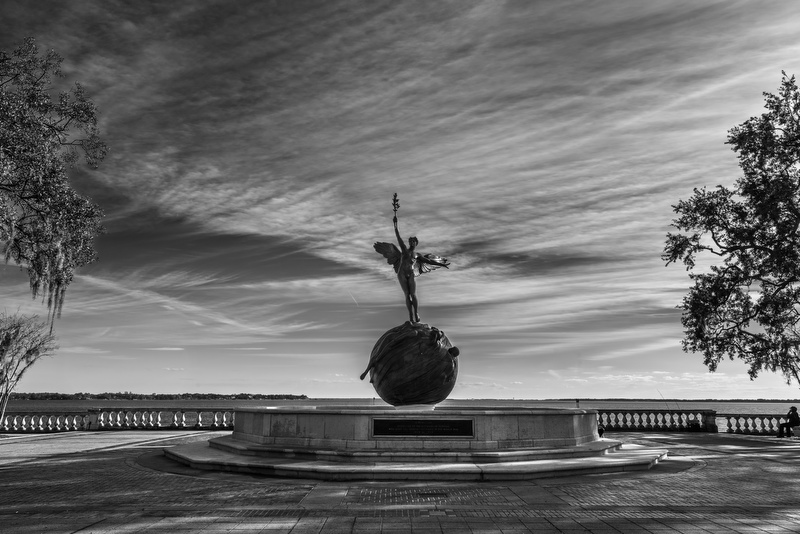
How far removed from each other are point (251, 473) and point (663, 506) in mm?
9006

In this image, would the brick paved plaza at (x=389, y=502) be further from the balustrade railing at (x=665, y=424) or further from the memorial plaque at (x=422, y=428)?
the balustrade railing at (x=665, y=424)

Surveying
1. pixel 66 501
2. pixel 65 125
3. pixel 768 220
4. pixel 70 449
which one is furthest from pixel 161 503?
pixel 768 220

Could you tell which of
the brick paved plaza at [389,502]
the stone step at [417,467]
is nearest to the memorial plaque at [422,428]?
the stone step at [417,467]

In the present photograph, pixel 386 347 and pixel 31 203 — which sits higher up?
pixel 31 203

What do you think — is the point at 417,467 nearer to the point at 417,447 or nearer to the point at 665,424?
the point at 417,447

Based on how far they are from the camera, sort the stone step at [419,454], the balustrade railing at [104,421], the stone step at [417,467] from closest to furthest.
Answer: the stone step at [417,467] < the stone step at [419,454] < the balustrade railing at [104,421]

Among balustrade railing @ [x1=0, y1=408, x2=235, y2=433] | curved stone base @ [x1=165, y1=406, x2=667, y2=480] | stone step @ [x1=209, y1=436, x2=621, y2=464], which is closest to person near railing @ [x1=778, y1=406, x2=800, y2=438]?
curved stone base @ [x1=165, y1=406, x2=667, y2=480]

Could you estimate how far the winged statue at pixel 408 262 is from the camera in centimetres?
1917

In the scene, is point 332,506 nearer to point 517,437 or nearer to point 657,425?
point 517,437

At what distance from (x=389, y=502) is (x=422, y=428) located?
4751 mm

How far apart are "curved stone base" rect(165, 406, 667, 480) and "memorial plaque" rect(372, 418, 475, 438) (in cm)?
3

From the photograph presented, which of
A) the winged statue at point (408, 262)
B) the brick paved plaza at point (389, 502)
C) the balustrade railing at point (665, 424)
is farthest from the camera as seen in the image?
the balustrade railing at point (665, 424)

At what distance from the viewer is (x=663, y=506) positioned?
31.6 ft

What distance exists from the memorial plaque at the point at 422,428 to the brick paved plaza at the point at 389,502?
2.59m
